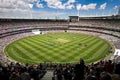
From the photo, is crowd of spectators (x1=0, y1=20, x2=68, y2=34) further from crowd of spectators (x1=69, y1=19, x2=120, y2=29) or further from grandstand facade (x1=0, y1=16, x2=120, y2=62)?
crowd of spectators (x1=69, y1=19, x2=120, y2=29)

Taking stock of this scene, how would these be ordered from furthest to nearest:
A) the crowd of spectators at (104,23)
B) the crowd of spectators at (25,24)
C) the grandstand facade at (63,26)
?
the crowd of spectators at (104,23) < the crowd of spectators at (25,24) < the grandstand facade at (63,26)

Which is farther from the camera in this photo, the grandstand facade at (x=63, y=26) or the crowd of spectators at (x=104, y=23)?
the crowd of spectators at (x=104, y=23)

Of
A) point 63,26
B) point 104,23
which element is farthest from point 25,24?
point 104,23

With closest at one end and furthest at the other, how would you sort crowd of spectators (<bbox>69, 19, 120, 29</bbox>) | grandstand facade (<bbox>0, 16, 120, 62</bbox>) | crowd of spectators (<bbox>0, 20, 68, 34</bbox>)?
grandstand facade (<bbox>0, 16, 120, 62</bbox>)
crowd of spectators (<bbox>0, 20, 68, 34</bbox>)
crowd of spectators (<bbox>69, 19, 120, 29</bbox>)

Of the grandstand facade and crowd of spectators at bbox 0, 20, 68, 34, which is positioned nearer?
the grandstand facade

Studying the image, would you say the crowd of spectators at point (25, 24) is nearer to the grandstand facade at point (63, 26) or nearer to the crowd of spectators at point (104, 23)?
the grandstand facade at point (63, 26)

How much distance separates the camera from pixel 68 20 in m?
112

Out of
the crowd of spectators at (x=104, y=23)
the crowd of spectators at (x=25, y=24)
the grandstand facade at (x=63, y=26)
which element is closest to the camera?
the grandstand facade at (x=63, y=26)

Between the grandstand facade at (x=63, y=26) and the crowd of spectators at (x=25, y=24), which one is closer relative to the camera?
the grandstand facade at (x=63, y=26)

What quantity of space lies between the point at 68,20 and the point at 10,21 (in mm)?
46502

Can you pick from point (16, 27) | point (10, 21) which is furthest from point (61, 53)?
point (10, 21)

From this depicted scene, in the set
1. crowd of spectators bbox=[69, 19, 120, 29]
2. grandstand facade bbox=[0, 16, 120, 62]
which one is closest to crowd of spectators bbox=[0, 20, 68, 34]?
grandstand facade bbox=[0, 16, 120, 62]

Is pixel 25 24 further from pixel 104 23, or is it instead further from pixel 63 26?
pixel 104 23

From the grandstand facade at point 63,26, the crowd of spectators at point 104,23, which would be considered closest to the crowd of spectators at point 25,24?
the grandstand facade at point 63,26
